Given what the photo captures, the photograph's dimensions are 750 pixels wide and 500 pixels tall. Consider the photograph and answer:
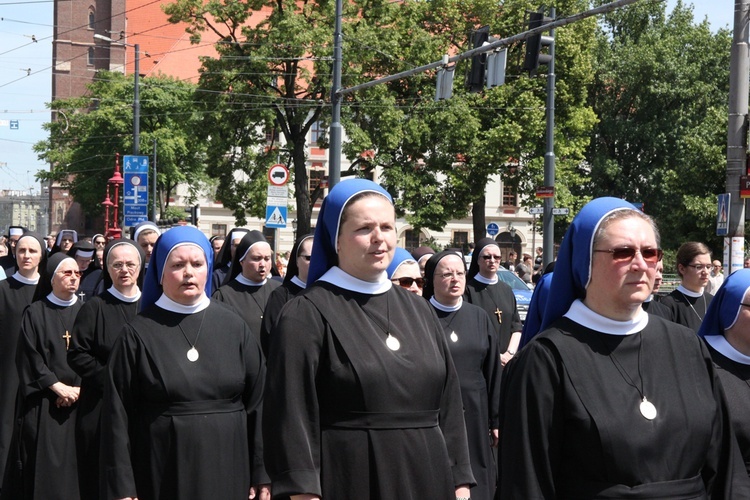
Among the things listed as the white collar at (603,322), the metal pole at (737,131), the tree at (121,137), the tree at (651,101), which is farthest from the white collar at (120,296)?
the tree at (121,137)

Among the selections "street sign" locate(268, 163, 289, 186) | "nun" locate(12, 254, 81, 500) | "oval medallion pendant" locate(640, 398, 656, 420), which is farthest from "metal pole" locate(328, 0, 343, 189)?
"oval medallion pendant" locate(640, 398, 656, 420)

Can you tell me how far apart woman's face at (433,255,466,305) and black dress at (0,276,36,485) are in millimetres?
3796

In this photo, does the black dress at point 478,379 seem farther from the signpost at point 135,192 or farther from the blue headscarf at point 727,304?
the signpost at point 135,192

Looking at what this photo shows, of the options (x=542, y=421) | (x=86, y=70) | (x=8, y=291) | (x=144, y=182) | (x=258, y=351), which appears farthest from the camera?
(x=86, y=70)

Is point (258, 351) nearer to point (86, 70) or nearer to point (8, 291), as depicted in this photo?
point (8, 291)

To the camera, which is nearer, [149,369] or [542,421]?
[542,421]

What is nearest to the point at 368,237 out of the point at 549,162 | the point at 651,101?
the point at 549,162

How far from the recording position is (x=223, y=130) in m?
39.1

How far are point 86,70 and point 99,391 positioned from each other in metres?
88.2

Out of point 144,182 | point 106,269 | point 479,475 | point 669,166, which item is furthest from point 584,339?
point 669,166

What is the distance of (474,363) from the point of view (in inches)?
316

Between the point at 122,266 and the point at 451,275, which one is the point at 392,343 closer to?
the point at 451,275

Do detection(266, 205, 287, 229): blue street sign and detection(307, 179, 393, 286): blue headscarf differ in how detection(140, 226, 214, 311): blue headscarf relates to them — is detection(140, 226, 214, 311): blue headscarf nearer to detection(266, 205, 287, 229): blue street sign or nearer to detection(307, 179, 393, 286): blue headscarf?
detection(307, 179, 393, 286): blue headscarf

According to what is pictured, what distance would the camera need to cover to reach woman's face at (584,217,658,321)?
11.5 feet
